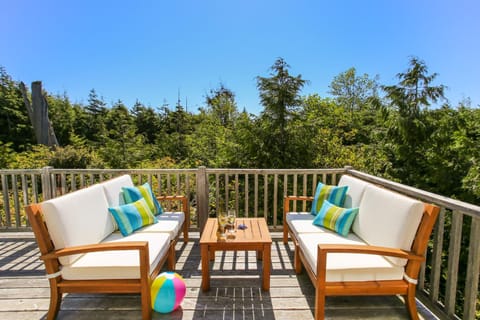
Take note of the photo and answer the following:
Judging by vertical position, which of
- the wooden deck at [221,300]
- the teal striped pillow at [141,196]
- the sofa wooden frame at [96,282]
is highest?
the teal striped pillow at [141,196]

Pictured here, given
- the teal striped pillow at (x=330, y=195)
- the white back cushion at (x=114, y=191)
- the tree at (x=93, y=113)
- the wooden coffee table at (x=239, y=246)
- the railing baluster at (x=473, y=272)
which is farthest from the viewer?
the tree at (x=93, y=113)

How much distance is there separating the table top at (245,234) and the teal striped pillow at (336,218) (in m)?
0.64

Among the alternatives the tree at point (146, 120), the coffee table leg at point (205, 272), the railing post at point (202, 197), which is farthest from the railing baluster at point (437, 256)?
the tree at point (146, 120)

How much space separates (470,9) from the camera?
15.8 feet

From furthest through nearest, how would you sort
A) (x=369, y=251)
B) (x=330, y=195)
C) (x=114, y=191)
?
(x=330, y=195), (x=114, y=191), (x=369, y=251)

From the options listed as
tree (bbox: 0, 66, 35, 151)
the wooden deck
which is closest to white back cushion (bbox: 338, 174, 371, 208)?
the wooden deck

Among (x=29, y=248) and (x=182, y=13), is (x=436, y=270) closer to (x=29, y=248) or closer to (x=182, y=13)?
(x=29, y=248)

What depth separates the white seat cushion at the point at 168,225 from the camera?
108 inches

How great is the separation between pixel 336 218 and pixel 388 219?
2.05 ft

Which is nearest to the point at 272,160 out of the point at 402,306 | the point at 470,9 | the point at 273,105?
the point at 273,105

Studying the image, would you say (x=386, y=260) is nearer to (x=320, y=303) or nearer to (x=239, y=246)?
(x=320, y=303)

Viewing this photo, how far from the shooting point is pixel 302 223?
2.91 m

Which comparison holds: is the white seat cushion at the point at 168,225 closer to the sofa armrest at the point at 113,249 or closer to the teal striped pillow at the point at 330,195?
the sofa armrest at the point at 113,249

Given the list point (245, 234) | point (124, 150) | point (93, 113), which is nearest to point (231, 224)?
point (245, 234)
